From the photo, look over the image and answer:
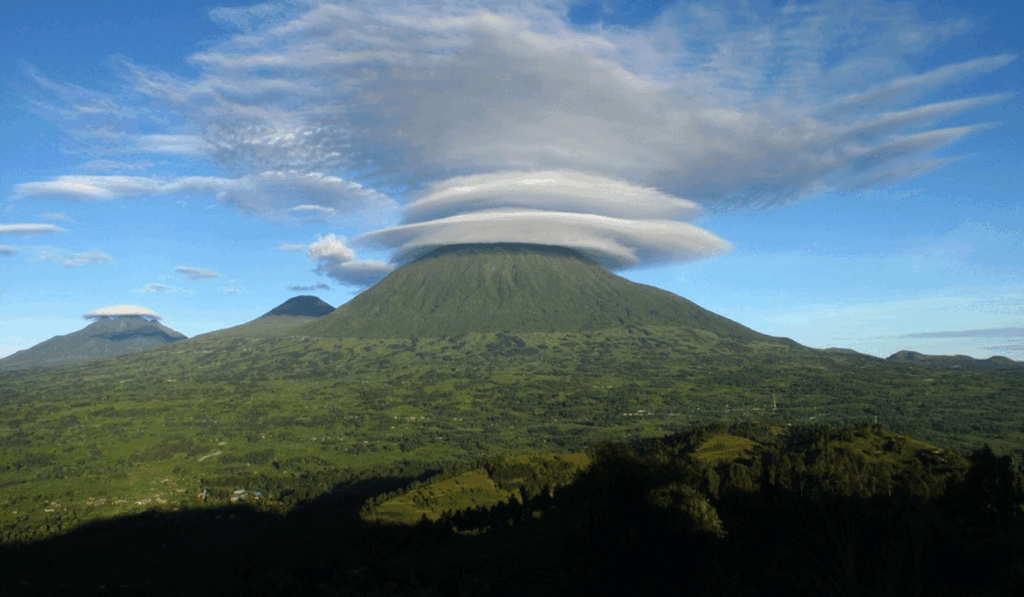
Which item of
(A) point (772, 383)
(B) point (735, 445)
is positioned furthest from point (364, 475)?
(A) point (772, 383)

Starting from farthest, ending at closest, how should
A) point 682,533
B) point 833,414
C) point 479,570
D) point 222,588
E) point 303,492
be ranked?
point 833,414, point 303,492, point 222,588, point 479,570, point 682,533

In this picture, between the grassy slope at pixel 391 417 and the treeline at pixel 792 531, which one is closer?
the treeline at pixel 792 531

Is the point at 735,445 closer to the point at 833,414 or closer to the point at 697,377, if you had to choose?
the point at 833,414

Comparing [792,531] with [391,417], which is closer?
[792,531]

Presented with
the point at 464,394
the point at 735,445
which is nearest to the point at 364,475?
the point at 464,394

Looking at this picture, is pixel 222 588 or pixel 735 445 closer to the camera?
pixel 222 588

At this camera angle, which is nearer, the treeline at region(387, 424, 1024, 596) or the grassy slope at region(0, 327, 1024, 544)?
the treeline at region(387, 424, 1024, 596)

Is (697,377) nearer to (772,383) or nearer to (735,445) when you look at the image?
(772,383)

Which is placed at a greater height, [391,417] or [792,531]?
[792,531]

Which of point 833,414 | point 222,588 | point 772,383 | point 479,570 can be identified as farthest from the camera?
point 772,383

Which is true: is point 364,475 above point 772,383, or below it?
below

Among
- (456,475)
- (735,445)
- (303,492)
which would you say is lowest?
(303,492)
